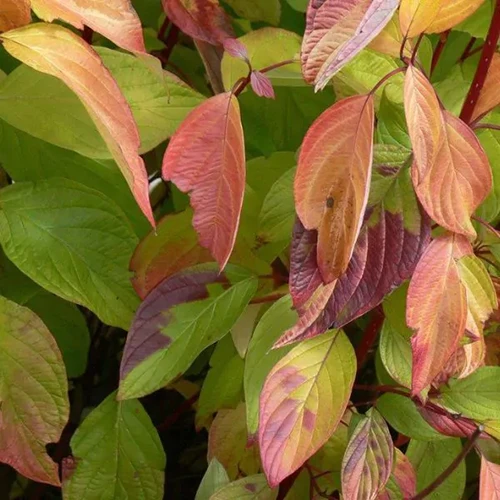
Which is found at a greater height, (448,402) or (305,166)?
(305,166)

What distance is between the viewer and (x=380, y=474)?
0.45m

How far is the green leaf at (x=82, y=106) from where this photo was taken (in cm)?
45

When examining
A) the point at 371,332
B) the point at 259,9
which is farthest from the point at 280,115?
the point at 371,332

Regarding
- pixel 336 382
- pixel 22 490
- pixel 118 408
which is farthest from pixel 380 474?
pixel 22 490

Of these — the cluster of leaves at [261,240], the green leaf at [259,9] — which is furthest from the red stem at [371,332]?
the green leaf at [259,9]

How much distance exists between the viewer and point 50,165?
0.52m

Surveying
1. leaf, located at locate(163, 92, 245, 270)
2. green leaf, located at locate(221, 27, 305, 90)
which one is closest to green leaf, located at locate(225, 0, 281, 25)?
green leaf, located at locate(221, 27, 305, 90)

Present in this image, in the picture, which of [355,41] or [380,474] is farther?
[380,474]

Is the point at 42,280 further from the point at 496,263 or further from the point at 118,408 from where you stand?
the point at 496,263

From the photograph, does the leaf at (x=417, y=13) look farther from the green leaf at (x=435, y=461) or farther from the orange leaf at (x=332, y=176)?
the green leaf at (x=435, y=461)

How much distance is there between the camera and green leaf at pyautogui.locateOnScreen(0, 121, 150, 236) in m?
0.51

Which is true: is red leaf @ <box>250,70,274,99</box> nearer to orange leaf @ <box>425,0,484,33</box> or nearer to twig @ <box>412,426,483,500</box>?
orange leaf @ <box>425,0,484,33</box>

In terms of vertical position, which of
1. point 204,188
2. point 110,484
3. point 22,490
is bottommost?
point 22,490

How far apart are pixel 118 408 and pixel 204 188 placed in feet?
0.70
